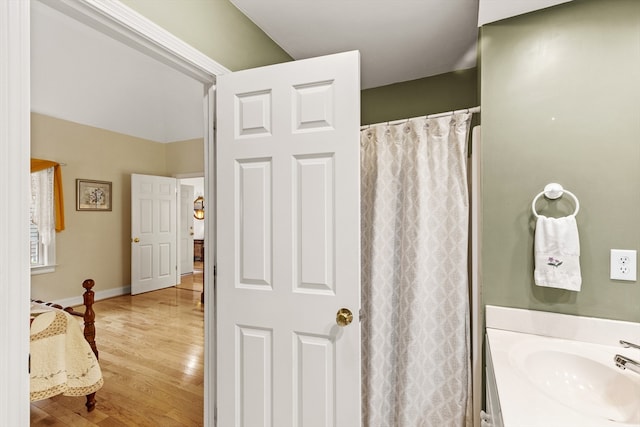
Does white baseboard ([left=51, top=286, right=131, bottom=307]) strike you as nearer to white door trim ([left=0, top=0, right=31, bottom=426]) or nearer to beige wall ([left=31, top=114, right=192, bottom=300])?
beige wall ([left=31, top=114, right=192, bottom=300])

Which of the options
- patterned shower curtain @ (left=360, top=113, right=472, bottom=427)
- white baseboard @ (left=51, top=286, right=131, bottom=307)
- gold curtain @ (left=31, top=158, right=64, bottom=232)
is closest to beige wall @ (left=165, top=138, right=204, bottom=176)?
gold curtain @ (left=31, top=158, right=64, bottom=232)

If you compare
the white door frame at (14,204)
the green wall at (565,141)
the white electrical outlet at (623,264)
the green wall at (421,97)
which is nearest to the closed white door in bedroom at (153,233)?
the green wall at (421,97)

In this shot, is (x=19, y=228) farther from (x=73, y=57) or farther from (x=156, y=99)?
(x=156, y=99)

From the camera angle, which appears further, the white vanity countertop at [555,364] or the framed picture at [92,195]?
the framed picture at [92,195]

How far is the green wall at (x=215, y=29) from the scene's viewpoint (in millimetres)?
1331

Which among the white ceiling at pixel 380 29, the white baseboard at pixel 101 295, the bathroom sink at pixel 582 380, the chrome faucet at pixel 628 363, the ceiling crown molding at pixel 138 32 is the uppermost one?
the white ceiling at pixel 380 29

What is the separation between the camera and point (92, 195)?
15.2ft

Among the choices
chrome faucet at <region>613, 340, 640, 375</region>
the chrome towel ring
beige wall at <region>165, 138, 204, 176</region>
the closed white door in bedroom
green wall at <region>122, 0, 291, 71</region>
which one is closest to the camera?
chrome faucet at <region>613, 340, 640, 375</region>

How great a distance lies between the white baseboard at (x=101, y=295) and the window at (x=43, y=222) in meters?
0.51

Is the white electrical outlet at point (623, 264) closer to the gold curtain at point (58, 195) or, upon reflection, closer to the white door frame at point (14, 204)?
the white door frame at point (14, 204)

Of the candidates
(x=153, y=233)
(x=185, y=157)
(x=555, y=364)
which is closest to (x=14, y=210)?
(x=555, y=364)

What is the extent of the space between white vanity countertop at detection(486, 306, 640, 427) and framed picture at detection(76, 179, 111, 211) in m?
5.15

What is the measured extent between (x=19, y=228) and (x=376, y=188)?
5.32 ft

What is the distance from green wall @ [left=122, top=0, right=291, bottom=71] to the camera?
1331mm
